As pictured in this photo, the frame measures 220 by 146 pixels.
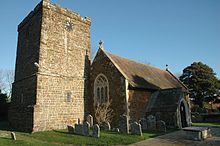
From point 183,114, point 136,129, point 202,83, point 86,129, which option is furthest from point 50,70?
point 202,83

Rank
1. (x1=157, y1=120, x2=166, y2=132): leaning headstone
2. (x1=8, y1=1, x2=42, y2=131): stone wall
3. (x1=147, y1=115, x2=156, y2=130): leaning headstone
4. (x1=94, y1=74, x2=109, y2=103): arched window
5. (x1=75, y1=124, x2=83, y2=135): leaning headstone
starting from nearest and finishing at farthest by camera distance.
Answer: (x1=75, y1=124, x2=83, y2=135): leaning headstone
(x1=157, y1=120, x2=166, y2=132): leaning headstone
(x1=147, y1=115, x2=156, y2=130): leaning headstone
(x1=8, y1=1, x2=42, y2=131): stone wall
(x1=94, y1=74, x2=109, y2=103): arched window

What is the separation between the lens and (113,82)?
19875 millimetres

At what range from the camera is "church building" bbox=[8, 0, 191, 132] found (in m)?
18.1

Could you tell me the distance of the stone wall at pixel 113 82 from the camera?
61.9ft

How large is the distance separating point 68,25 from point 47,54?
427cm

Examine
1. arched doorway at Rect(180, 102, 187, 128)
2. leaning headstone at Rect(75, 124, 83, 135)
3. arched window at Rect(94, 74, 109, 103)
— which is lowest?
leaning headstone at Rect(75, 124, 83, 135)

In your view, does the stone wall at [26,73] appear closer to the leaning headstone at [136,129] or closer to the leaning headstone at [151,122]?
the leaning headstone at [136,129]

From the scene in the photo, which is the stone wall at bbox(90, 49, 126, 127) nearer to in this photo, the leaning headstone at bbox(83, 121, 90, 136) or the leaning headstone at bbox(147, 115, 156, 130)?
the leaning headstone at bbox(147, 115, 156, 130)

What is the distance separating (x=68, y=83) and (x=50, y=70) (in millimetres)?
2210

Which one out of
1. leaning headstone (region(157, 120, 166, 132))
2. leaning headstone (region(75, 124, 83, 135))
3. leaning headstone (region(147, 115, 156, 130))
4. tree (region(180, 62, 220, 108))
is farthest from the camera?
tree (region(180, 62, 220, 108))

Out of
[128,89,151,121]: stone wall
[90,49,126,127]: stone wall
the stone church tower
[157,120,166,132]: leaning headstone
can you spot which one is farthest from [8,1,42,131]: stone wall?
[157,120,166,132]: leaning headstone

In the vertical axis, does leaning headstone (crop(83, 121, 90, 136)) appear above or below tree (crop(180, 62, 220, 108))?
below

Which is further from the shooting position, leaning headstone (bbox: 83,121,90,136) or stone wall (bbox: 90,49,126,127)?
stone wall (bbox: 90,49,126,127)

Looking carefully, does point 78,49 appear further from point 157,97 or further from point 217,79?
point 217,79
